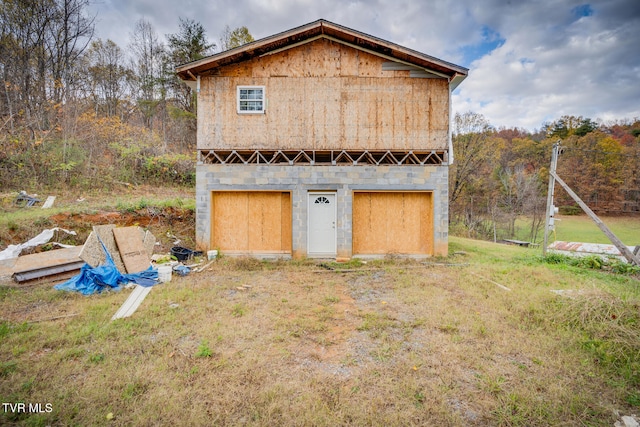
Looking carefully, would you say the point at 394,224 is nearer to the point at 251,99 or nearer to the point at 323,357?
the point at 251,99

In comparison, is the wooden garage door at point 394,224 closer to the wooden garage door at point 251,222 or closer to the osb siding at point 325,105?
the osb siding at point 325,105

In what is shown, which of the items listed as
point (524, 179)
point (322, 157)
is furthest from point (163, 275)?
point (524, 179)

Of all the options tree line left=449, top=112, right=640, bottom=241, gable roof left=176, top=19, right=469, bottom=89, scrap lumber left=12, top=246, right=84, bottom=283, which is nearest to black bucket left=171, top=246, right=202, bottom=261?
scrap lumber left=12, top=246, right=84, bottom=283

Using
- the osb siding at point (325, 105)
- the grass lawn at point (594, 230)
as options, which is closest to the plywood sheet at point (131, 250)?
the osb siding at point (325, 105)

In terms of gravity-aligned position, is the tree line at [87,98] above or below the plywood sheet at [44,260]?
above

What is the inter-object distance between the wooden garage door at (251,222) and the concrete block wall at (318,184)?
13.0 inches

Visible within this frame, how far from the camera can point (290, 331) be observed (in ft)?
14.4

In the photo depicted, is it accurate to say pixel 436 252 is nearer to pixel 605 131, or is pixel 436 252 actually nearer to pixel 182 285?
pixel 182 285

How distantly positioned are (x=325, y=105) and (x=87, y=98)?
17.6m

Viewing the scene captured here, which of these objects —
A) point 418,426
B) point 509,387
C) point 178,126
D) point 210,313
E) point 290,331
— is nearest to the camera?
point 418,426

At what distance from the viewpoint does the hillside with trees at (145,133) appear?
39.6ft

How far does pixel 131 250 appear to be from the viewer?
7035 millimetres

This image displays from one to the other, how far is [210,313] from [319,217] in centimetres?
503

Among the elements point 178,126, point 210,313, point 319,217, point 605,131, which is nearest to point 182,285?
point 210,313
